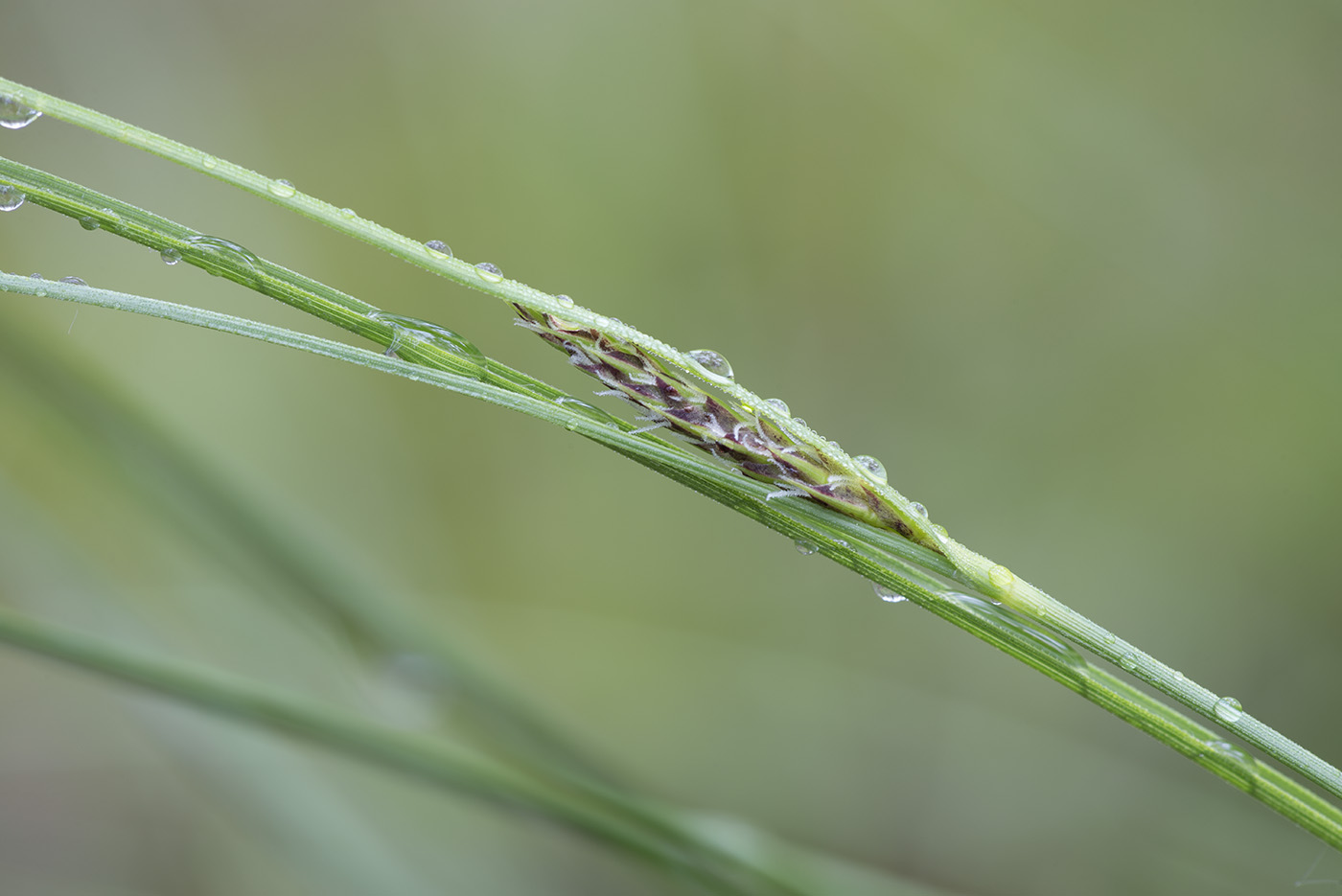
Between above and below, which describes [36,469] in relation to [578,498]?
below

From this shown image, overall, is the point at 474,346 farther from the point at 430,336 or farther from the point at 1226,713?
the point at 1226,713

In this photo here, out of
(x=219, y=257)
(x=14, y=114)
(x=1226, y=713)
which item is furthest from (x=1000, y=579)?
(x=14, y=114)

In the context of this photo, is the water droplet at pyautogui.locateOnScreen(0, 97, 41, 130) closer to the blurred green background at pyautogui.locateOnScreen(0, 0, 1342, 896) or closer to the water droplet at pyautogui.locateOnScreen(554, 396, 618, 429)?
the water droplet at pyautogui.locateOnScreen(554, 396, 618, 429)

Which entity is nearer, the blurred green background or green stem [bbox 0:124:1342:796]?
green stem [bbox 0:124:1342:796]

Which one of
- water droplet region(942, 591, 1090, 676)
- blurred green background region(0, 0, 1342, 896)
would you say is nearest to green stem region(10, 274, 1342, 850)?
water droplet region(942, 591, 1090, 676)

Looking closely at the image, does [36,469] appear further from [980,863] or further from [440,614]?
[980,863]

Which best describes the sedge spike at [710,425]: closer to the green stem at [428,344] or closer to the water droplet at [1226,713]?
the green stem at [428,344]

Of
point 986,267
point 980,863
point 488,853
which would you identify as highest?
point 986,267

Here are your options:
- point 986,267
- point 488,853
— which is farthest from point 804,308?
point 488,853

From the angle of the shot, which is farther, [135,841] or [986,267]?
[986,267]

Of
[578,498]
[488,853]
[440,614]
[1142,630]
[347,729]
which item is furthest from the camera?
[578,498]
